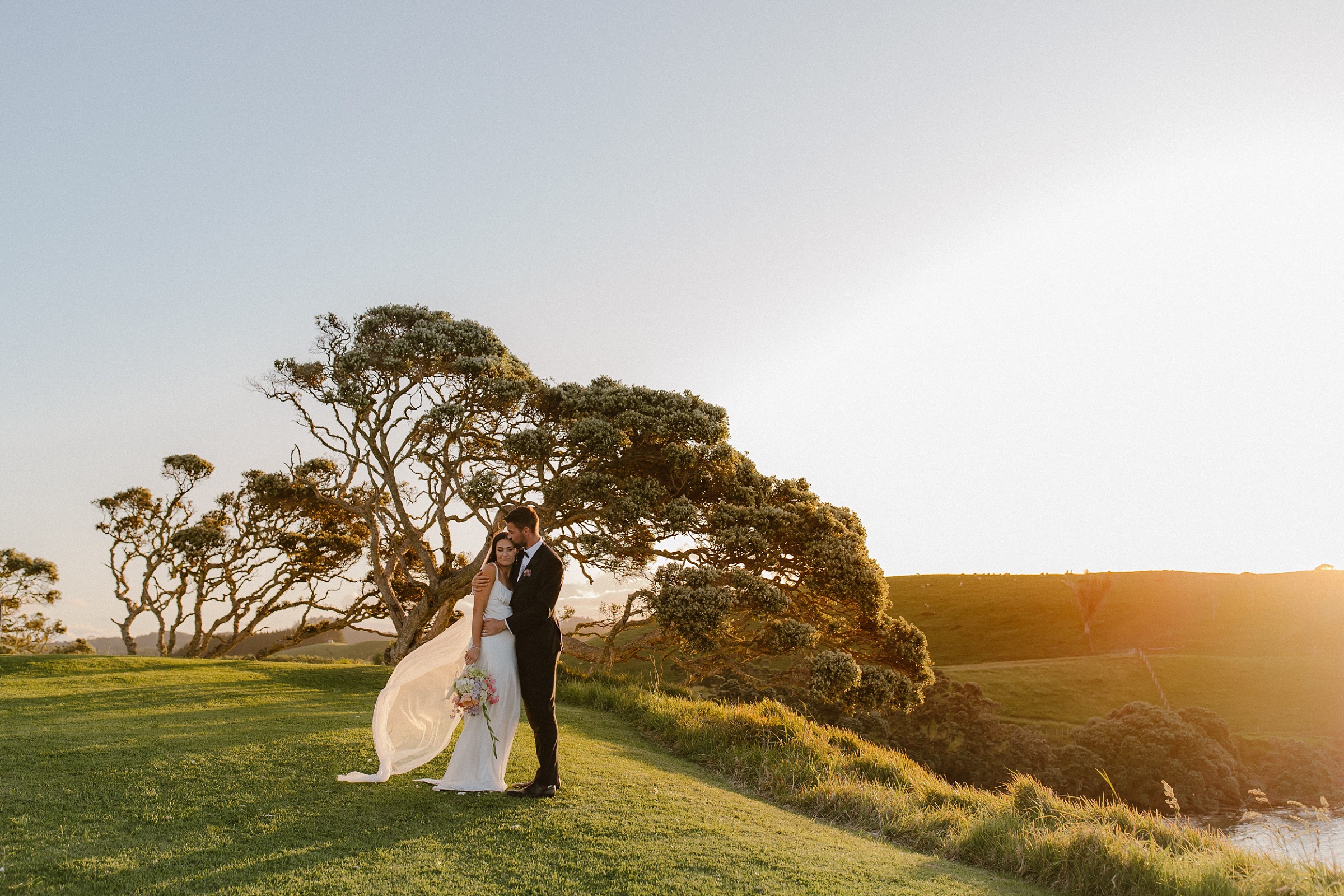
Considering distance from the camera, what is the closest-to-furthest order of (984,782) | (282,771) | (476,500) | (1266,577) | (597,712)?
(282,771)
(597,712)
(476,500)
(984,782)
(1266,577)

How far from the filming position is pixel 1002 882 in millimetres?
7129

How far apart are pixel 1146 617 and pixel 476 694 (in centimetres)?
7035

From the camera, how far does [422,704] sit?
8.00m

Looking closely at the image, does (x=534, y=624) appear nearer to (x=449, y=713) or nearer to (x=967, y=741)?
(x=449, y=713)

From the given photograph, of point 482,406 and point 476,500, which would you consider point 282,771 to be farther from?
point 482,406

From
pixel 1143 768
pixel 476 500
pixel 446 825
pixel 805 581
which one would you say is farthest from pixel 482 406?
pixel 1143 768

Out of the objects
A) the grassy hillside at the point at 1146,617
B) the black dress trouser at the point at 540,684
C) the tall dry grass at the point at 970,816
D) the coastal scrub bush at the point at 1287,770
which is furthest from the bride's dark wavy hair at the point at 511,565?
the grassy hillside at the point at 1146,617

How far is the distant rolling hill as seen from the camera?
4412cm

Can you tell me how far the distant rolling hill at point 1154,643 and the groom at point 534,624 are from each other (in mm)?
41631

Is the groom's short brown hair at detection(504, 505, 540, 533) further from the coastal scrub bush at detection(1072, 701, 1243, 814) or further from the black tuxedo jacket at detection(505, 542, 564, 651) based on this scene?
the coastal scrub bush at detection(1072, 701, 1243, 814)

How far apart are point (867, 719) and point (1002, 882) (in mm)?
23408

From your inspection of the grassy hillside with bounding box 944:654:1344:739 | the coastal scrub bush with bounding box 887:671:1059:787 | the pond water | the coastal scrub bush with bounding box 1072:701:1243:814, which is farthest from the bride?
the grassy hillside with bounding box 944:654:1344:739

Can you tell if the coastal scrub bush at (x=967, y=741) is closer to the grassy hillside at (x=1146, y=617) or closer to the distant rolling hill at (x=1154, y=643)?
the distant rolling hill at (x=1154, y=643)

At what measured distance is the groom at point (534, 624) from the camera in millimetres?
7309
